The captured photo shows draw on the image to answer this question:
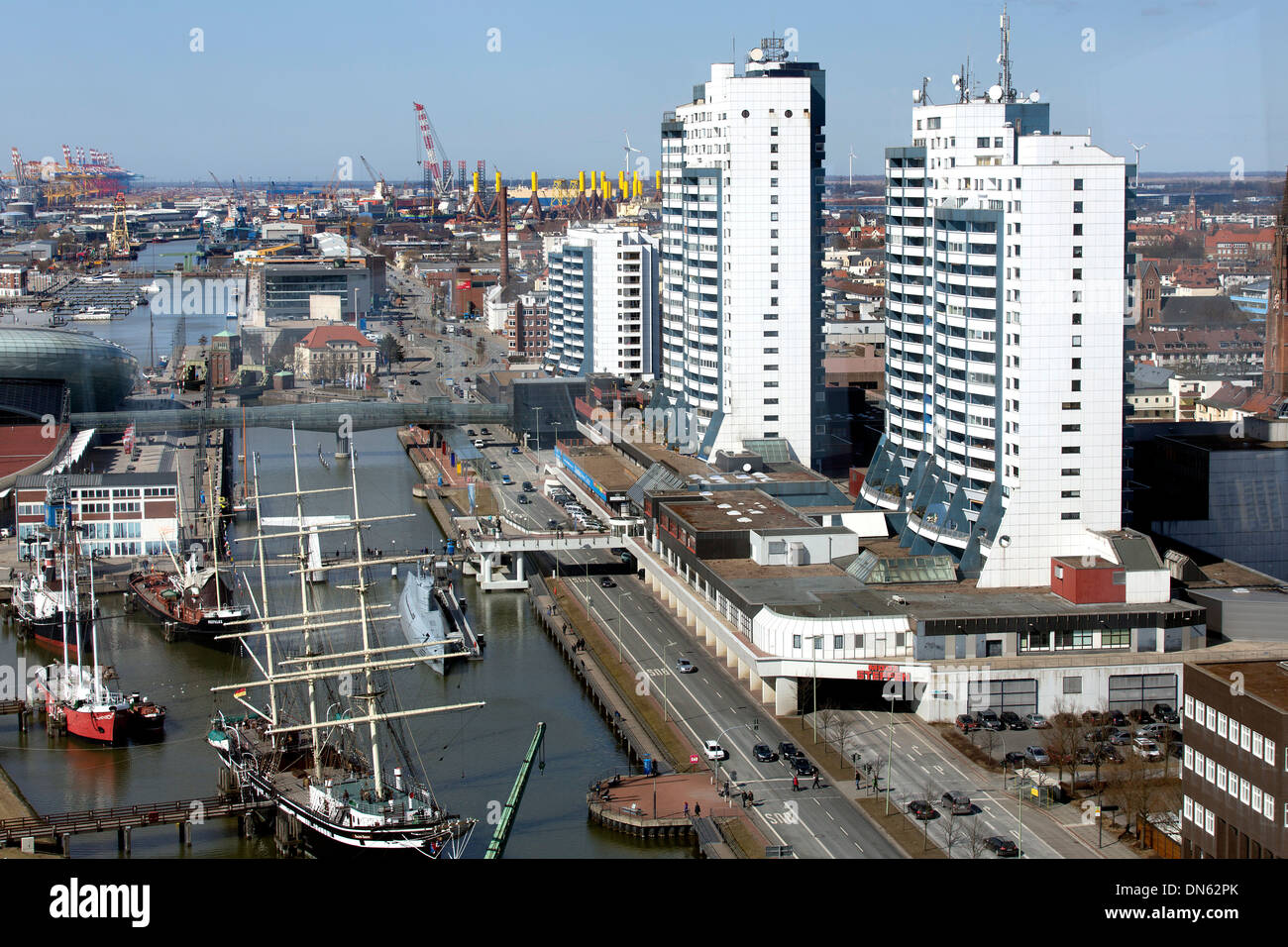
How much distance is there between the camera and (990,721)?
34.4 feet

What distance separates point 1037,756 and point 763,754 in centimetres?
166

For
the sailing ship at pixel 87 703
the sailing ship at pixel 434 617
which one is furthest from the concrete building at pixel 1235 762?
the sailing ship at pixel 87 703

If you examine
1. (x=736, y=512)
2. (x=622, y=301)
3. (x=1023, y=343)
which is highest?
(x=622, y=301)

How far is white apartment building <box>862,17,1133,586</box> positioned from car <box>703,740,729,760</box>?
2.83m

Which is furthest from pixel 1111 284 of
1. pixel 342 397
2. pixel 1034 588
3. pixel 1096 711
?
pixel 342 397

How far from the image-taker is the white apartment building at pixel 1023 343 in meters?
11.9

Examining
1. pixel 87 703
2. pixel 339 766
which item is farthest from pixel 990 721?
pixel 87 703

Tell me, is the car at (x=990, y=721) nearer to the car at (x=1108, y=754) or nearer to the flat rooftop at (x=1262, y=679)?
the car at (x=1108, y=754)

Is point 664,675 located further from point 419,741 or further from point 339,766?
point 339,766

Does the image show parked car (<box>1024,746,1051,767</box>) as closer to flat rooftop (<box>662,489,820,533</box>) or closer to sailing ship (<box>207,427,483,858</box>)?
sailing ship (<box>207,427,483,858</box>)

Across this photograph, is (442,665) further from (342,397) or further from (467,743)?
(342,397)

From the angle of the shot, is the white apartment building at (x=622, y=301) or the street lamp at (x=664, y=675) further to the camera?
the white apartment building at (x=622, y=301)

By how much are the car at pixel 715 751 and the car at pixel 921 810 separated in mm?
1415

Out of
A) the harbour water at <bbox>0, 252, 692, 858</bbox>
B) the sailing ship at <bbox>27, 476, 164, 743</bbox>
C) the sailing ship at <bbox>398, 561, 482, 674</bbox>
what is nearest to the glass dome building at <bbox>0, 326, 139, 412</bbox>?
the harbour water at <bbox>0, 252, 692, 858</bbox>
